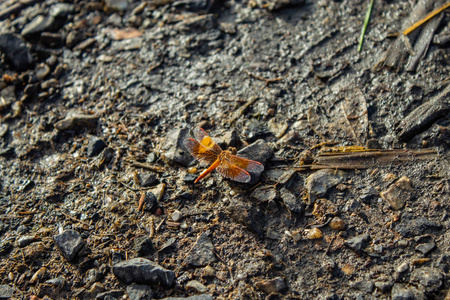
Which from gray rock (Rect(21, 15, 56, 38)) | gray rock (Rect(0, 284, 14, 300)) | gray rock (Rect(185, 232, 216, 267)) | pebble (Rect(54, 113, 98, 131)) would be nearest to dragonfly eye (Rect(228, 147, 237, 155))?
gray rock (Rect(185, 232, 216, 267))

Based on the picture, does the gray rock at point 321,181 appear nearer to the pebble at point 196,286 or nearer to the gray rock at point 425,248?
the gray rock at point 425,248

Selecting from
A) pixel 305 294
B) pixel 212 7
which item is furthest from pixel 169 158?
pixel 212 7

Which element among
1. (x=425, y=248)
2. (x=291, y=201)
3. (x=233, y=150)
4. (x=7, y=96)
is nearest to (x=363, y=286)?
(x=425, y=248)

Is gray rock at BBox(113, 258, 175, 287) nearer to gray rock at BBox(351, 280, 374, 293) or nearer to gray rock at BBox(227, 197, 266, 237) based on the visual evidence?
gray rock at BBox(227, 197, 266, 237)

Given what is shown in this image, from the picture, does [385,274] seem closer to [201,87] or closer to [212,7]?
[201,87]

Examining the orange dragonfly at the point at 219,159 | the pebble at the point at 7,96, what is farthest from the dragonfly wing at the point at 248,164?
the pebble at the point at 7,96
